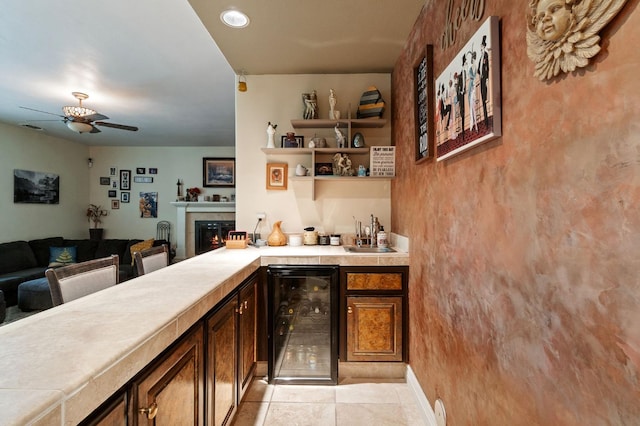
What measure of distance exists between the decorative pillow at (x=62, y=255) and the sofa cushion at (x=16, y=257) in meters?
0.23

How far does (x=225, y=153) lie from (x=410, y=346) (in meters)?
6.11

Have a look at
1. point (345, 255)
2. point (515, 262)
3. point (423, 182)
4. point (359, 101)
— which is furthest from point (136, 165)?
point (515, 262)

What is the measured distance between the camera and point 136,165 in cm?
678

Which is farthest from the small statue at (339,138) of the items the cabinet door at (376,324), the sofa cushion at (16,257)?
the sofa cushion at (16,257)

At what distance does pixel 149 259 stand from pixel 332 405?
1628 mm

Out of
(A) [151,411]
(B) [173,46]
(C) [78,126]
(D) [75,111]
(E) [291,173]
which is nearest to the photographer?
(A) [151,411]

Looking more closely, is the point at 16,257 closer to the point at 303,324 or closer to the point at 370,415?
the point at 303,324

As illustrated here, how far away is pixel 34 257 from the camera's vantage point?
4.92 meters

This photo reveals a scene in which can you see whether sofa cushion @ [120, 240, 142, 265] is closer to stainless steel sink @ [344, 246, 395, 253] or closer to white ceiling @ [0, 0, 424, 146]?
white ceiling @ [0, 0, 424, 146]

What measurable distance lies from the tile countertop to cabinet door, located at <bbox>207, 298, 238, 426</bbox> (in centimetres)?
14

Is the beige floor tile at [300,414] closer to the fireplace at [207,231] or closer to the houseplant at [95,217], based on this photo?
the fireplace at [207,231]

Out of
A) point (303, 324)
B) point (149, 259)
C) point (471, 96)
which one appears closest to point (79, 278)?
point (149, 259)

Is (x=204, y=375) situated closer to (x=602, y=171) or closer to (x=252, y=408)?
(x=252, y=408)

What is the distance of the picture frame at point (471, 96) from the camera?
1032 millimetres
